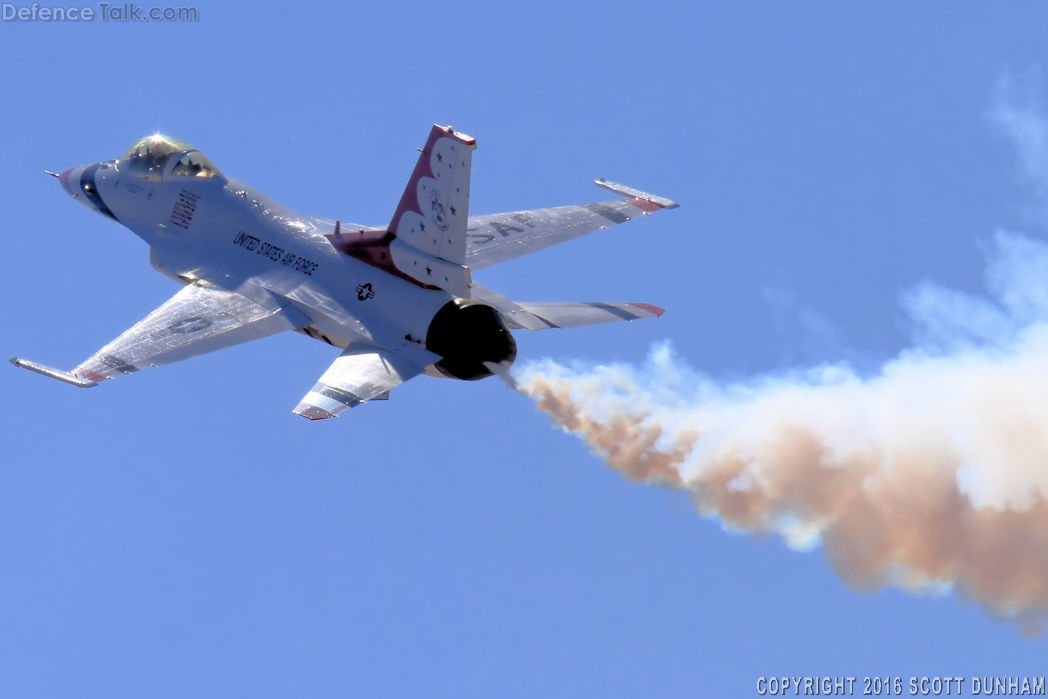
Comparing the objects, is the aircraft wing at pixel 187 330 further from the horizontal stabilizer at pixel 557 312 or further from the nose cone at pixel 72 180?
the nose cone at pixel 72 180

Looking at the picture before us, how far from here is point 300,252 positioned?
46.6 metres

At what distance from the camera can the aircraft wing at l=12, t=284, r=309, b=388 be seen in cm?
4362

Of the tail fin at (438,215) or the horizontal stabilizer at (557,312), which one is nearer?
the tail fin at (438,215)

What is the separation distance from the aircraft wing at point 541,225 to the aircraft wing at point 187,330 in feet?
19.3

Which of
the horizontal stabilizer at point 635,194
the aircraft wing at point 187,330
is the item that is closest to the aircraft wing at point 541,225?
the horizontal stabilizer at point 635,194

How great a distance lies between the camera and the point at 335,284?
4559 centimetres

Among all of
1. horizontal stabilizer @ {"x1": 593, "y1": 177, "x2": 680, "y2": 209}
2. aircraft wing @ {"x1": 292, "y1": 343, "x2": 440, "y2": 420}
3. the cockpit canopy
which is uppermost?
horizontal stabilizer @ {"x1": 593, "y1": 177, "x2": 680, "y2": 209}

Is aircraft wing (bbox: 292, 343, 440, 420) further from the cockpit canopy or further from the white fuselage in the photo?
the cockpit canopy

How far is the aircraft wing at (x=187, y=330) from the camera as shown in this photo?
4362cm

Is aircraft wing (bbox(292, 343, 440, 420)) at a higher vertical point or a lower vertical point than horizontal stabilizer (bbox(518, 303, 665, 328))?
lower

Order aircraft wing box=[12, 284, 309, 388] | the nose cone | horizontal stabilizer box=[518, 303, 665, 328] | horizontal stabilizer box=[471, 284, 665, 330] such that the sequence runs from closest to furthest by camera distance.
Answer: aircraft wing box=[12, 284, 309, 388] → horizontal stabilizer box=[471, 284, 665, 330] → horizontal stabilizer box=[518, 303, 665, 328] → the nose cone

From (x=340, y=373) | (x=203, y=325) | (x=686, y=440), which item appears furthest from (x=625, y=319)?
(x=203, y=325)

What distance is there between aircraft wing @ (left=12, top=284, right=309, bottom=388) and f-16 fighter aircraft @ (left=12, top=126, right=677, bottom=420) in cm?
4

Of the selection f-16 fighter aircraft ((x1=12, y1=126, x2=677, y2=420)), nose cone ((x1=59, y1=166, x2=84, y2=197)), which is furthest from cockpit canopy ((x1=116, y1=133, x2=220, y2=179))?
nose cone ((x1=59, y1=166, x2=84, y2=197))
